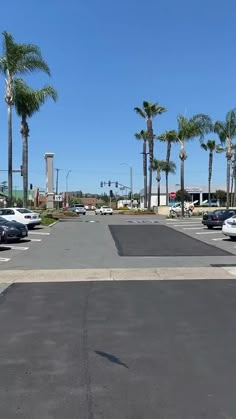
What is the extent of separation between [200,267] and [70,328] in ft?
25.4

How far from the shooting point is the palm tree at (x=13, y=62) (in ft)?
118

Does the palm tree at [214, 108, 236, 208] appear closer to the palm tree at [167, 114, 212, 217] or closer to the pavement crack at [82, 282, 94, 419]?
the palm tree at [167, 114, 212, 217]

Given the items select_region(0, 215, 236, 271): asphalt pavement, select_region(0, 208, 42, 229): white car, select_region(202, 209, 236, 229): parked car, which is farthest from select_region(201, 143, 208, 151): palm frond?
select_region(0, 215, 236, 271): asphalt pavement

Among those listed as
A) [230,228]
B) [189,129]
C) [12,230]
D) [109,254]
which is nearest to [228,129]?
[189,129]

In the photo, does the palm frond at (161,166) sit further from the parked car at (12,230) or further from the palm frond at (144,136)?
the parked car at (12,230)

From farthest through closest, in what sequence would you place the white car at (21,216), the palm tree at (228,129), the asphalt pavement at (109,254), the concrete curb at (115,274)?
the palm tree at (228,129) → the white car at (21,216) → the asphalt pavement at (109,254) → the concrete curb at (115,274)

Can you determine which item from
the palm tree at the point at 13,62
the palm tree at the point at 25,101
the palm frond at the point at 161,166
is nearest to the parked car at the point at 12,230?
the palm tree at the point at 13,62

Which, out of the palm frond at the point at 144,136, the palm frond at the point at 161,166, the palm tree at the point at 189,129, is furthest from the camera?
the palm frond at the point at 161,166

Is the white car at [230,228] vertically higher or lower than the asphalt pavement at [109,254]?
higher

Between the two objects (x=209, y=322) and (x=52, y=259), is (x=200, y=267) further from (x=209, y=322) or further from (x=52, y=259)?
(x=209, y=322)

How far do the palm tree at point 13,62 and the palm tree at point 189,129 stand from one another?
1810 cm

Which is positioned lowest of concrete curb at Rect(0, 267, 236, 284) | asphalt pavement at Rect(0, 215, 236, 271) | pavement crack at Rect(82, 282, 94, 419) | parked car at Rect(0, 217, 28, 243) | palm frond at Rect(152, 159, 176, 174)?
asphalt pavement at Rect(0, 215, 236, 271)

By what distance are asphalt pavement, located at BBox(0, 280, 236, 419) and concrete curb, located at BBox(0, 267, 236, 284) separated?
2267 mm

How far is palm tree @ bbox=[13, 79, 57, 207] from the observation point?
37.4 metres
